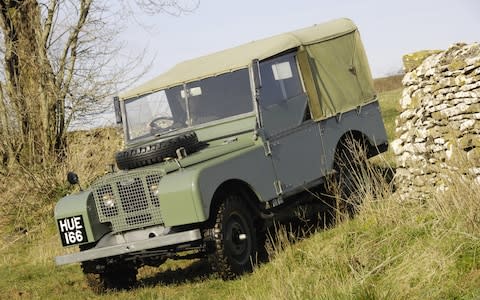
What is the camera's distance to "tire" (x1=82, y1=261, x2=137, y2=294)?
8664mm

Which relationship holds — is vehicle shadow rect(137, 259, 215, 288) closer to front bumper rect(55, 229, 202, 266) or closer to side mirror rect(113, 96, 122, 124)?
front bumper rect(55, 229, 202, 266)

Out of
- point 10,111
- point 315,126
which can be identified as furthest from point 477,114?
point 10,111

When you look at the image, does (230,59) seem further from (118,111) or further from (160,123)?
(118,111)

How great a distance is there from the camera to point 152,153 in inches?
320

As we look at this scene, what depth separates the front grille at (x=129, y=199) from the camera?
313 inches

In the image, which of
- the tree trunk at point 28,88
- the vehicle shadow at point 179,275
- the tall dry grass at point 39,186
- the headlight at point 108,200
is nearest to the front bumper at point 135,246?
the headlight at point 108,200

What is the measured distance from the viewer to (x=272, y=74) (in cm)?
920

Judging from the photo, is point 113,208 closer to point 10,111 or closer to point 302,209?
point 302,209

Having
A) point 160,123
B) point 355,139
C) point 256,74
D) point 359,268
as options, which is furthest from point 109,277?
point 355,139

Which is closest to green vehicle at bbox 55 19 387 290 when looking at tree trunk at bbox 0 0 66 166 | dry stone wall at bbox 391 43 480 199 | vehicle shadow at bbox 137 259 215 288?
vehicle shadow at bbox 137 259 215 288

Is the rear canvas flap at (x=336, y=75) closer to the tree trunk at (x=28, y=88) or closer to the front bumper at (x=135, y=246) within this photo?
the front bumper at (x=135, y=246)

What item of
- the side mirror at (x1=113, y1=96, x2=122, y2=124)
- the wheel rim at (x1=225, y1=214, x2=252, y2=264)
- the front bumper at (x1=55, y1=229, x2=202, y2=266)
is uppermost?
the side mirror at (x1=113, y1=96, x2=122, y2=124)

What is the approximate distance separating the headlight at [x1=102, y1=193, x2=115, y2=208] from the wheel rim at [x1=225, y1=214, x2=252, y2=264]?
1.26 metres

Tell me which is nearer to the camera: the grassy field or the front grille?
the grassy field
